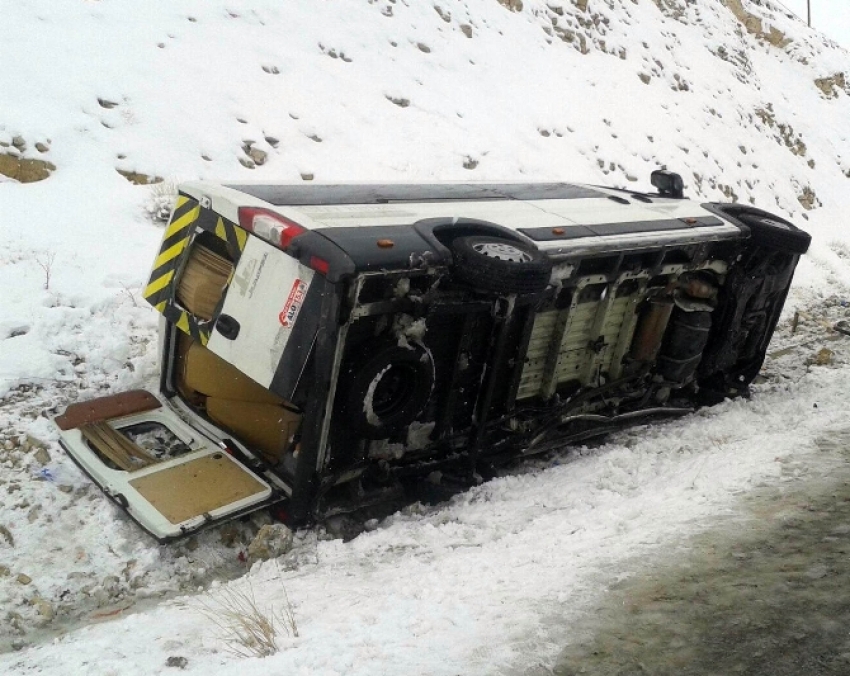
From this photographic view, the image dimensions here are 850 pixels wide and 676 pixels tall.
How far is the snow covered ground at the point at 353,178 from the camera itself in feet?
12.1

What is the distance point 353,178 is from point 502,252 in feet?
17.1

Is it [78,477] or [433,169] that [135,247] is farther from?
[433,169]

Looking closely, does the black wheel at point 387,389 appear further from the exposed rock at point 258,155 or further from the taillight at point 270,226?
the exposed rock at point 258,155

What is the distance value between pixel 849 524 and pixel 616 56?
13.9 metres

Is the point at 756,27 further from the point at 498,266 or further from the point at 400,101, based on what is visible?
the point at 498,266

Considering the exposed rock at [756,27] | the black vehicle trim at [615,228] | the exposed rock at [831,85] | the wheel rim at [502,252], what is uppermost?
the exposed rock at [756,27]

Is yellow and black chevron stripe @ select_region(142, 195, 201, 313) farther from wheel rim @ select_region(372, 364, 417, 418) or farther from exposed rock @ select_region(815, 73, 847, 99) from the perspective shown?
exposed rock @ select_region(815, 73, 847, 99)

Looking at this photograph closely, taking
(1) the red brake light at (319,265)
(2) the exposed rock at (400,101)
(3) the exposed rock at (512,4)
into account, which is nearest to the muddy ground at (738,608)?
(1) the red brake light at (319,265)

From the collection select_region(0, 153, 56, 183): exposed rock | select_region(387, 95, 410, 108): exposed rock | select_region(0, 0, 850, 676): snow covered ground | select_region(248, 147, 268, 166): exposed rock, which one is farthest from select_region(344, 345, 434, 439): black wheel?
select_region(387, 95, 410, 108): exposed rock

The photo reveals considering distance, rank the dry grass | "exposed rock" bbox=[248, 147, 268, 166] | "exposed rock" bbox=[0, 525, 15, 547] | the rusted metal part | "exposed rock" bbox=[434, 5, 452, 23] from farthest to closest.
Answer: "exposed rock" bbox=[434, 5, 452, 23] < "exposed rock" bbox=[248, 147, 268, 166] < the rusted metal part < "exposed rock" bbox=[0, 525, 15, 547] < the dry grass

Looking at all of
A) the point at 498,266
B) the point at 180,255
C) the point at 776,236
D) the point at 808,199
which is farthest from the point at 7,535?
the point at 808,199

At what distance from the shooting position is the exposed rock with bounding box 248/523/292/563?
14.6 ft

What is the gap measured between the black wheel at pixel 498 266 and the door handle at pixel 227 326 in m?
1.32

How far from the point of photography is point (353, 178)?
9484 mm
